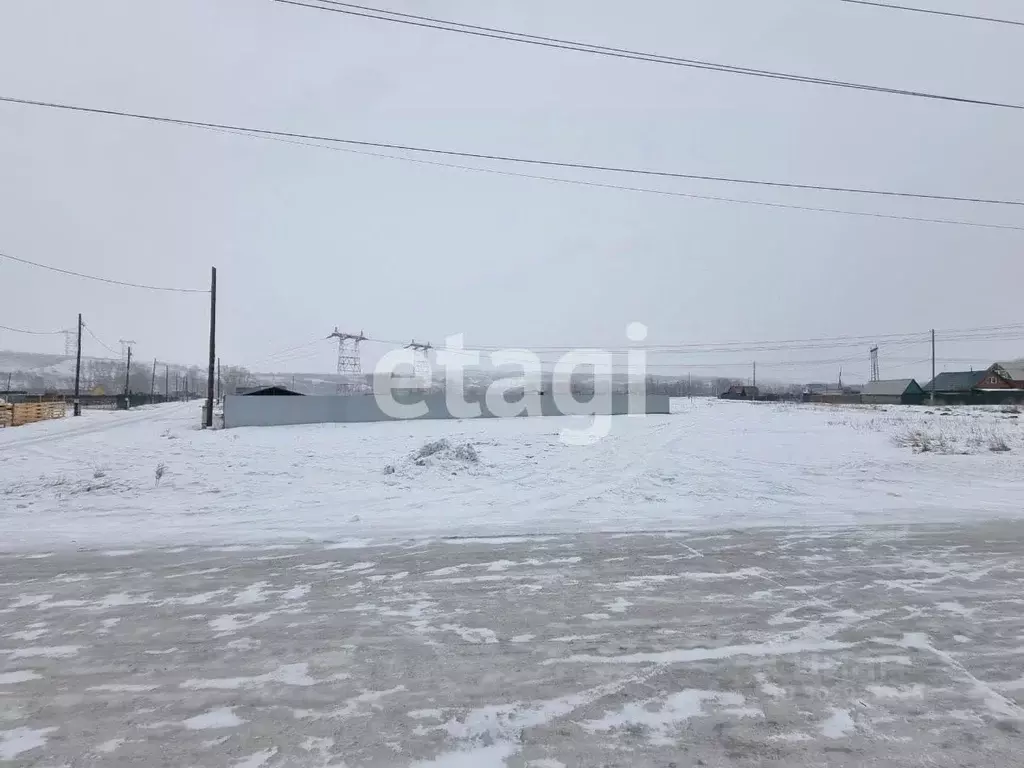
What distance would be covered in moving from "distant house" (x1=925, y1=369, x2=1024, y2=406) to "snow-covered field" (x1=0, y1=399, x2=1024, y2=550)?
55842 millimetres

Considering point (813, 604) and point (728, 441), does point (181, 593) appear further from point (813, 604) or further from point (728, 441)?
point (728, 441)

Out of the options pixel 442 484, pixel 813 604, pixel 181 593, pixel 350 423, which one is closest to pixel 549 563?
pixel 813 604

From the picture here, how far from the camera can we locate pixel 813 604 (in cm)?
484

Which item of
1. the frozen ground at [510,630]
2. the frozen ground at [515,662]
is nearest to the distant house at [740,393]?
the frozen ground at [510,630]

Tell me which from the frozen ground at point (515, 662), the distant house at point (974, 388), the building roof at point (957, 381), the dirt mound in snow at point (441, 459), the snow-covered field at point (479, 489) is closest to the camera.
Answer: the frozen ground at point (515, 662)

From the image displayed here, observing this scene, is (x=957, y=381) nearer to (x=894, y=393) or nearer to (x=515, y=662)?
(x=894, y=393)

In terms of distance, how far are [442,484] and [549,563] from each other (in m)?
5.76

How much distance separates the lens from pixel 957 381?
71.8 meters

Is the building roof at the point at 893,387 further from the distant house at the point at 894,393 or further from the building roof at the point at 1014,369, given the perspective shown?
the building roof at the point at 1014,369

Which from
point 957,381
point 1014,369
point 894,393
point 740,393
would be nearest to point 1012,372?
point 1014,369

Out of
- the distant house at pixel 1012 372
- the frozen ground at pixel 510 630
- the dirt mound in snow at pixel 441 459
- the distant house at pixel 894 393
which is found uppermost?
the distant house at pixel 1012 372

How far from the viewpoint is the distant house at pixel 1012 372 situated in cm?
6862

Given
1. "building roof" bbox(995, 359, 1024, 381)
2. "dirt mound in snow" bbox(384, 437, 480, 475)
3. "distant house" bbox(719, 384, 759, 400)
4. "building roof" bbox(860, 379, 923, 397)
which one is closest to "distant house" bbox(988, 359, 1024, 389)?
"building roof" bbox(995, 359, 1024, 381)

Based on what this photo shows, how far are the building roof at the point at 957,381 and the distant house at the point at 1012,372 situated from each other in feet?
6.24
